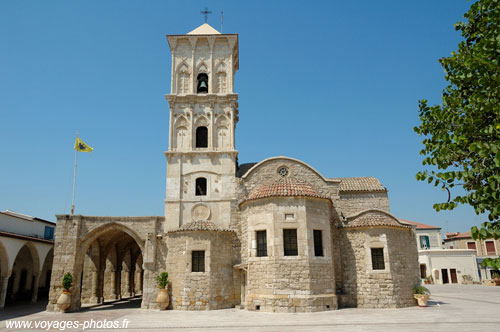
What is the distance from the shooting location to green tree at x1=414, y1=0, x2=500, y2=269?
5637 mm

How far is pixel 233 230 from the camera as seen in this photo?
1942cm

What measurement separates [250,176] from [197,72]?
324 inches

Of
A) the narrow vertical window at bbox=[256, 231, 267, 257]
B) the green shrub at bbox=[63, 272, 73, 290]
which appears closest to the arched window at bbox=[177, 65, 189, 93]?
the narrow vertical window at bbox=[256, 231, 267, 257]

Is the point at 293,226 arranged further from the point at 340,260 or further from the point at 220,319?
the point at 220,319

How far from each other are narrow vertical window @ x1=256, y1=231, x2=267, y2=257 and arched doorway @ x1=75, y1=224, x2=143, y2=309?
733 centimetres

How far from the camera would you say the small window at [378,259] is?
57.0 feet

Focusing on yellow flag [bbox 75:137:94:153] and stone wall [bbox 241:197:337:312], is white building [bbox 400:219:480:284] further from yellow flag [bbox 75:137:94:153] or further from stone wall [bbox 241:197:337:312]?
yellow flag [bbox 75:137:94:153]

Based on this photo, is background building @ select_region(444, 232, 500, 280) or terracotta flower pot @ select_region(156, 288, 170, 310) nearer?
terracotta flower pot @ select_region(156, 288, 170, 310)

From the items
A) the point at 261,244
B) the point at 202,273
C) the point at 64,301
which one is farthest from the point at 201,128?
the point at 64,301

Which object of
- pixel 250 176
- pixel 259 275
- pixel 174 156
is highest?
pixel 174 156

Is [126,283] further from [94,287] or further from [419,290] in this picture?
[419,290]

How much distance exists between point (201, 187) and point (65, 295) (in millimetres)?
9291

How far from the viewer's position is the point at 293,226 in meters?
16.8

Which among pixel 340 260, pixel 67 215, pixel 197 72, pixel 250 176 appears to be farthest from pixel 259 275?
pixel 197 72
